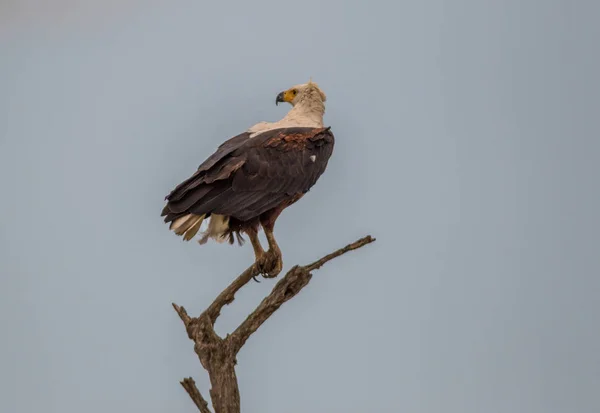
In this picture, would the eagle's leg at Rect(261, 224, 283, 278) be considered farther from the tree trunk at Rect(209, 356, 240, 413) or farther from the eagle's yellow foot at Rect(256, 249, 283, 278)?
the tree trunk at Rect(209, 356, 240, 413)

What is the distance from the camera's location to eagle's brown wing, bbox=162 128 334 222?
471 inches

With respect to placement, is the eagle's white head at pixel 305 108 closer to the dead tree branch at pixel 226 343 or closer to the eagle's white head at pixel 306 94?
the eagle's white head at pixel 306 94

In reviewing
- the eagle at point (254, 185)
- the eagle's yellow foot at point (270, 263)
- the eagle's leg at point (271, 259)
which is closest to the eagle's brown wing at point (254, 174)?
the eagle at point (254, 185)

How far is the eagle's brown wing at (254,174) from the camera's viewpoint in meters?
12.0

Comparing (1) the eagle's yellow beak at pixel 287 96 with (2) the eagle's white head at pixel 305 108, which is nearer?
(2) the eagle's white head at pixel 305 108

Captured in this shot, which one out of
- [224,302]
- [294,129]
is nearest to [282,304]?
[224,302]

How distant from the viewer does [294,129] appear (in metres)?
13.2

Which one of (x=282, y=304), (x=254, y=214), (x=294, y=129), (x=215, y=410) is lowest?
(x=215, y=410)

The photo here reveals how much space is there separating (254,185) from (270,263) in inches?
31.0

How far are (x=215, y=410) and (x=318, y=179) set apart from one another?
2.75m

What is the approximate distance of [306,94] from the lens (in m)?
13.9

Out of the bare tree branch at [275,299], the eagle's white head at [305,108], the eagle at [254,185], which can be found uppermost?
the eagle's white head at [305,108]

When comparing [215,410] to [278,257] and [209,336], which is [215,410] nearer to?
[209,336]

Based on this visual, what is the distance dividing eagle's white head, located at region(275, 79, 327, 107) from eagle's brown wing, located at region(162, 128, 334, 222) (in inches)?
24.5
